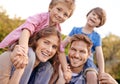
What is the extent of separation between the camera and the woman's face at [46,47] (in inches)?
133

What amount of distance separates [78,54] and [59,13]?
1.74ft

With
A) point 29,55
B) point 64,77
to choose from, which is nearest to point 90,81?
point 64,77

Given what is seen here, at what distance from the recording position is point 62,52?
3787 mm

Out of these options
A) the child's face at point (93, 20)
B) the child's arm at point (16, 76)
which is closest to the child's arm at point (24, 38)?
the child's arm at point (16, 76)

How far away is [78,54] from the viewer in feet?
12.1

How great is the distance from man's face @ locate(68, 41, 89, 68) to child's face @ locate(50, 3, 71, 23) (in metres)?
0.35

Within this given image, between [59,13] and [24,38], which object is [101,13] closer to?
[59,13]

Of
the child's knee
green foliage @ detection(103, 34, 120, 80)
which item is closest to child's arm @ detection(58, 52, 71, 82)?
the child's knee

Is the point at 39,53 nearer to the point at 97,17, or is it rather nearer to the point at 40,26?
the point at 40,26

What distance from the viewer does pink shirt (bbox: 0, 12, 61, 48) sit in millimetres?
3477

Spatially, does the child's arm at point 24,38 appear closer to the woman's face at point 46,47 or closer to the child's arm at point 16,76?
the woman's face at point 46,47

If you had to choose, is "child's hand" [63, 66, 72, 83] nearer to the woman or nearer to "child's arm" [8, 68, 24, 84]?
the woman

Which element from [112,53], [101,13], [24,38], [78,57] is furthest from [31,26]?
[112,53]

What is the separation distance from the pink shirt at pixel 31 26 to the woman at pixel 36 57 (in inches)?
4.7
